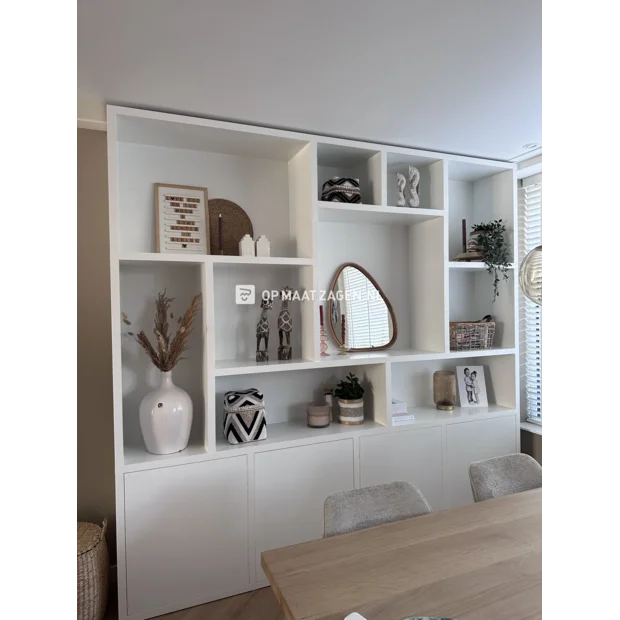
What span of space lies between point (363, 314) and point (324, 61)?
1.61 metres

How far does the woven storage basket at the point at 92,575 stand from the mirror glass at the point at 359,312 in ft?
5.36

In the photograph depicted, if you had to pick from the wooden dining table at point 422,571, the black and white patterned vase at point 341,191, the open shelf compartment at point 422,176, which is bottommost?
the wooden dining table at point 422,571

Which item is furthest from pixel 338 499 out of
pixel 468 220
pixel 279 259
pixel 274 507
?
pixel 468 220

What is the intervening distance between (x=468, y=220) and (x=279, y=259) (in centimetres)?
166

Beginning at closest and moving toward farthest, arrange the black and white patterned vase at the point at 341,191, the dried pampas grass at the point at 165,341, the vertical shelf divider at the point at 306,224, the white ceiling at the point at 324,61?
the white ceiling at the point at 324,61, the dried pampas grass at the point at 165,341, the vertical shelf divider at the point at 306,224, the black and white patterned vase at the point at 341,191

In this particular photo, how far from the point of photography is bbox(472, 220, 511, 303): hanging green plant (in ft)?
9.91

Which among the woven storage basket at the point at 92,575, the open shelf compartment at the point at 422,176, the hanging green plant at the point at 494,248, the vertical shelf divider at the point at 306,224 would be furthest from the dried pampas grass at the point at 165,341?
the hanging green plant at the point at 494,248

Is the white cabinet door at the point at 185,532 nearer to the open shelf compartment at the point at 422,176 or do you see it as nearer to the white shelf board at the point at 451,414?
the white shelf board at the point at 451,414

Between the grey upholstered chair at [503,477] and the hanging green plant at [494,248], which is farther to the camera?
the hanging green plant at [494,248]

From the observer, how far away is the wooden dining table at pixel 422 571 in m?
1.21

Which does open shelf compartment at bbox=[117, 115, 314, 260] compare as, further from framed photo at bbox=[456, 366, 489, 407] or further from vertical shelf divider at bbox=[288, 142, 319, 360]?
framed photo at bbox=[456, 366, 489, 407]

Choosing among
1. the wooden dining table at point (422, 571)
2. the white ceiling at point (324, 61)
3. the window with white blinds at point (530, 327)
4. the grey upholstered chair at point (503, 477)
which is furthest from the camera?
the window with white blinds at point (530, 327)

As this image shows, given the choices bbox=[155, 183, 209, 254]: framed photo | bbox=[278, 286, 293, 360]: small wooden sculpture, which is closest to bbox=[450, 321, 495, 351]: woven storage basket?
bbox=[278, 286, 293, 360]: small wooden sculpture

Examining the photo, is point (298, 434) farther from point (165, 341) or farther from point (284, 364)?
point (165, 341)
